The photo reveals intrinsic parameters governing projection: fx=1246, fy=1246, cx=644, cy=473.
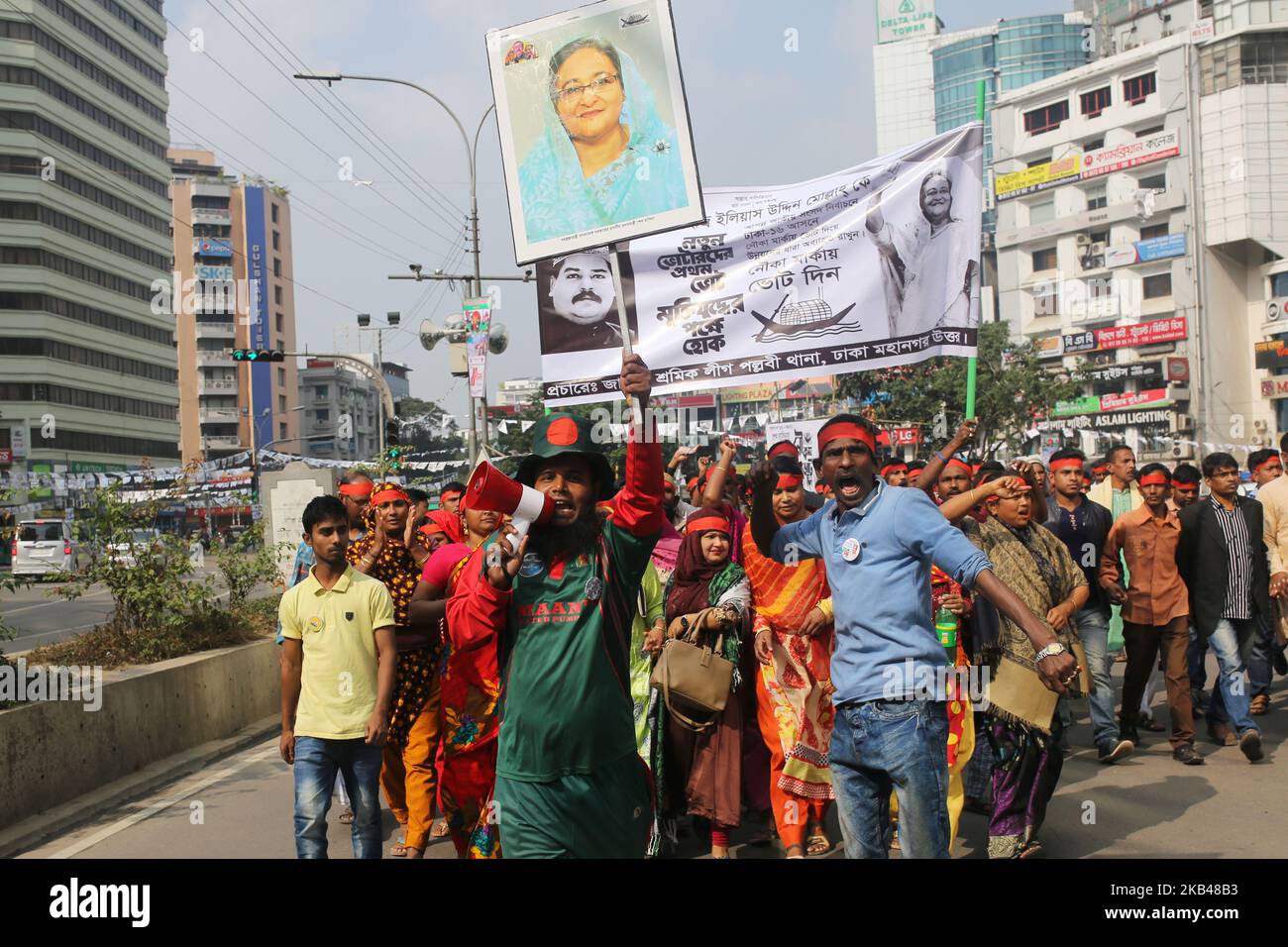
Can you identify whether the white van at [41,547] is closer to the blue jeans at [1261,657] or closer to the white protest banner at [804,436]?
the white protest banner at [804,436]

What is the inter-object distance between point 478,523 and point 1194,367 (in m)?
60.4

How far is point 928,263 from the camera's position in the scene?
706 centimetres

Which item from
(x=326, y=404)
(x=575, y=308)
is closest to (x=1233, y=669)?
(x=575, y=308)

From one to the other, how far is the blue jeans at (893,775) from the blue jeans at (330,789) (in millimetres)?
2075

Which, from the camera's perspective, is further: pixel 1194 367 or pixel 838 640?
pixel 1194 367

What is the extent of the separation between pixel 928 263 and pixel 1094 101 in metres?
64.5

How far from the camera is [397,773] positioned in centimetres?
657

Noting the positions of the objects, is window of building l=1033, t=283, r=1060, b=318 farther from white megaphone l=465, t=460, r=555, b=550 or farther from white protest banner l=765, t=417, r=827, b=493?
white megaphone l=465, t=460, r=555, b=550

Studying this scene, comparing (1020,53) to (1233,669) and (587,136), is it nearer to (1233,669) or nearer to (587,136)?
(1233,669)

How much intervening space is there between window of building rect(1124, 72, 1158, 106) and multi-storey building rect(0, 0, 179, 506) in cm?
5439

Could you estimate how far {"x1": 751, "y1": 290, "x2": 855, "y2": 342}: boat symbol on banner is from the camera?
22.8 ft

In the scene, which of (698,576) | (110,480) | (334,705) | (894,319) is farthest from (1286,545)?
(110,480)

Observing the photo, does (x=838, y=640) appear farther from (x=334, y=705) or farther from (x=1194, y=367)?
(x=1194, y=367)
